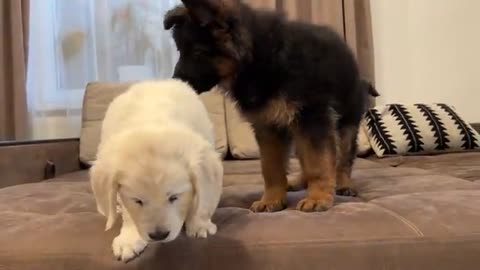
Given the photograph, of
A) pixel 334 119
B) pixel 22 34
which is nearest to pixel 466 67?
pixel 334 119

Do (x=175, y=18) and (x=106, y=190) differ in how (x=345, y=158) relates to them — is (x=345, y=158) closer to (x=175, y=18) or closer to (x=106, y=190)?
(x=175, y=18)

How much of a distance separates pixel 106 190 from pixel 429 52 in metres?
3.03

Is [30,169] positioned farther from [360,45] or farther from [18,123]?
[360,45]

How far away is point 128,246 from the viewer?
4.09 ft

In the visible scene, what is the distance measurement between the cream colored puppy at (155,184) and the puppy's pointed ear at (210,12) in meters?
0.33

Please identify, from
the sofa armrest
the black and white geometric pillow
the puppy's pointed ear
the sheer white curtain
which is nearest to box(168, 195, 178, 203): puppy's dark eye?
the puppy's pointed ear

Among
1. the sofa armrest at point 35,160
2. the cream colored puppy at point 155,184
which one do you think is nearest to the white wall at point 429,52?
the sofa armrest at point 35,160

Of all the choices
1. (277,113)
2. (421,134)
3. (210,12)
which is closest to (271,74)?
(277,113)

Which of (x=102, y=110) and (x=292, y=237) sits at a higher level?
(x=102, y=110)

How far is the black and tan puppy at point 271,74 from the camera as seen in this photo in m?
1.62

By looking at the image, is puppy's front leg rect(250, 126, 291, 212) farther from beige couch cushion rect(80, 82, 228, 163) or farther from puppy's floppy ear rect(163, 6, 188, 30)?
beige couch cushion rect(80, 82, 228, 163)

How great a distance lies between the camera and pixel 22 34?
3332 millimetres

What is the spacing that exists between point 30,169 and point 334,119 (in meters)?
1.47

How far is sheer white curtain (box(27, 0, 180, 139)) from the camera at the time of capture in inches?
137
